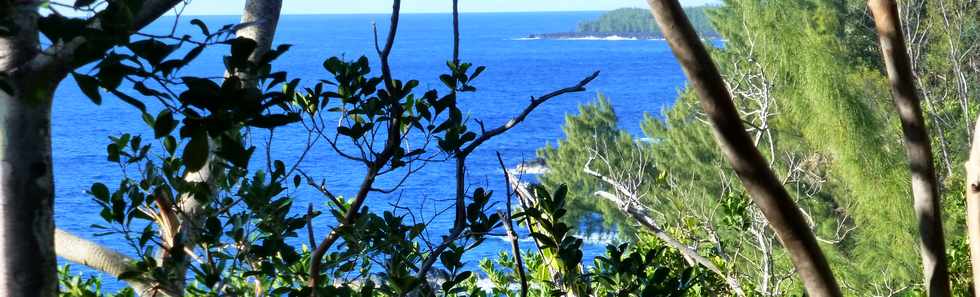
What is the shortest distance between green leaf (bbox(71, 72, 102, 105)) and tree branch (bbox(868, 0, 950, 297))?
35.7 inches

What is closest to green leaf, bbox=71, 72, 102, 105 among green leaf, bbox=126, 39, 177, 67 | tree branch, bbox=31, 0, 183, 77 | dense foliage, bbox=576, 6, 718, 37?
green leaf, bbox=126, 39, 177, 67

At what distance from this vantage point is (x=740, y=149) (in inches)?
36.7

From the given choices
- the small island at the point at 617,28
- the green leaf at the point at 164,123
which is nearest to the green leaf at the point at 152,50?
the green leaf at the point at 164,123

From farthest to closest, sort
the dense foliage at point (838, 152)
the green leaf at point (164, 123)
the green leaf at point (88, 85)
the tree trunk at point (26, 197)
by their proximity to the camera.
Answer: the dense foliage at point (838, 152) < the tree trunk at point (26, 197) < the green leaf at point (164, 123) < the green leaf at point (88, 85)

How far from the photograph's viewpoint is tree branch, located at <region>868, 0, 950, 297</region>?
1.10 meters

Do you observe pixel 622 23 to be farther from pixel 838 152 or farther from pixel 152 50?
pixel 152 50

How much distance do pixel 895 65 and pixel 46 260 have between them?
1037 millimetres

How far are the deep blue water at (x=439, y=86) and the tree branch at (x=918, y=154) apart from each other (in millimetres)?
1137

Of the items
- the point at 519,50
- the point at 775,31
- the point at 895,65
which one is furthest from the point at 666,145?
the point at 519,50

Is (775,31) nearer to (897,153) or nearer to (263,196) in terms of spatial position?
(897,153)

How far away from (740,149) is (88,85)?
0.59 metres

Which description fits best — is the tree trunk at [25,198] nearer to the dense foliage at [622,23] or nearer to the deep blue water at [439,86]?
the deep blue water at [439,86]

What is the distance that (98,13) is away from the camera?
0.66 m

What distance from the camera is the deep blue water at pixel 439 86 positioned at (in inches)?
561
